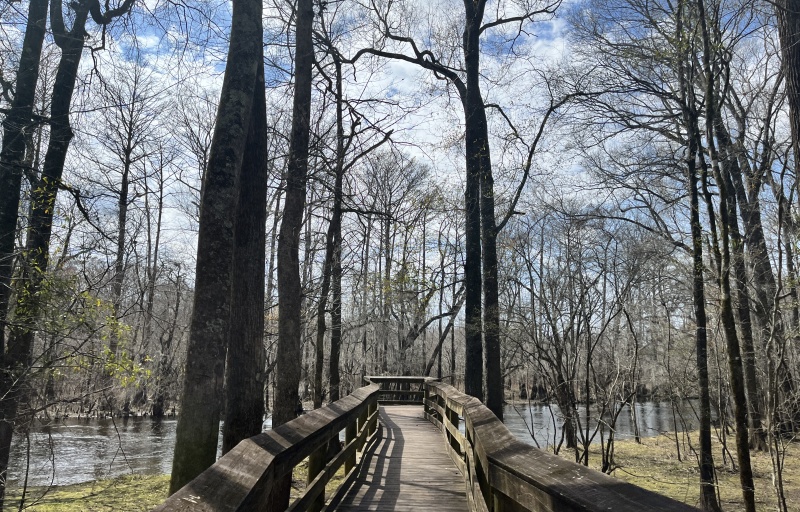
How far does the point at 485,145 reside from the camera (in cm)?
1207

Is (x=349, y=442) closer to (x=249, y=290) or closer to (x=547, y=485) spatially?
(x=249, y=290)

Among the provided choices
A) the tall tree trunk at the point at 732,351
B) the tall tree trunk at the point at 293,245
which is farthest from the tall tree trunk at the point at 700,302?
the tall tree trunk at the point at 293,245

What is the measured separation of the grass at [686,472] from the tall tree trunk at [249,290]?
6.63 m

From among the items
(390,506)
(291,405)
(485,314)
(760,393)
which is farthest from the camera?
(760,393)

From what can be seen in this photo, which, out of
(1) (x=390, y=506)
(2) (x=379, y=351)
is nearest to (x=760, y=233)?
(1) (x=390, y=506)

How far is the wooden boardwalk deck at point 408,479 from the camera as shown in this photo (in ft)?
18.5

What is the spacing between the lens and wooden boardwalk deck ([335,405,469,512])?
5.63 meters

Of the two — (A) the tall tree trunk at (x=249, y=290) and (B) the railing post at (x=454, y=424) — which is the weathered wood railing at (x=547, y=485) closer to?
(A) the tall tree trunk at (x=249, y=290)

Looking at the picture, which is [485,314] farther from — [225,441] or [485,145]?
[225,441]

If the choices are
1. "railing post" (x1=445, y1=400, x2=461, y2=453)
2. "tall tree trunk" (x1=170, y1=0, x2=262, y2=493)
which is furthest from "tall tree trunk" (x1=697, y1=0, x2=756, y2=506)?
"tall tree trunk" (x1=170, y1=0, x2=262, y2=493)

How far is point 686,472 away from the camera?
14.8 meters

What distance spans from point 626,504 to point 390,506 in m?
4.26

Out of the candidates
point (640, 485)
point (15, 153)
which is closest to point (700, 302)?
point (640, 485)

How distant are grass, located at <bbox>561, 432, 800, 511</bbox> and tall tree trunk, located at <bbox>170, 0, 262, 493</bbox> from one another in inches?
299
